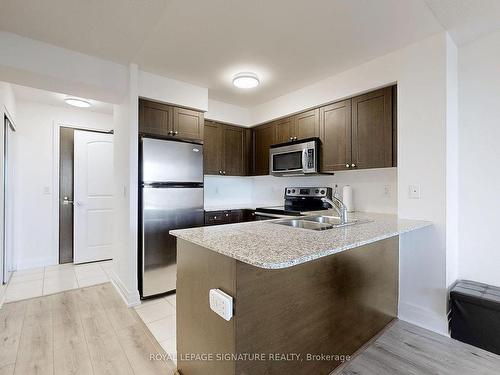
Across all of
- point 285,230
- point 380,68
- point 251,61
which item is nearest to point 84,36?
point 251,61

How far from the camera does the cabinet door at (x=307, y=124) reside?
3.12m

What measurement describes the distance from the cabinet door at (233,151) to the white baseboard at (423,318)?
8.40ft

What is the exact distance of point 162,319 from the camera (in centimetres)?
236

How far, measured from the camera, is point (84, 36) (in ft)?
7.11

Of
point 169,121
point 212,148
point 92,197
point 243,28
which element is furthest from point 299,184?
point 92,197

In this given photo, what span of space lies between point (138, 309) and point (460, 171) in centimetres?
324

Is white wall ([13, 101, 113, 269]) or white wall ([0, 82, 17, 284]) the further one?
white wall ([13, 101, 113, 269])

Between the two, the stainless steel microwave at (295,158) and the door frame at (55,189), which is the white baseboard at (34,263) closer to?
the door frame at (55,189)

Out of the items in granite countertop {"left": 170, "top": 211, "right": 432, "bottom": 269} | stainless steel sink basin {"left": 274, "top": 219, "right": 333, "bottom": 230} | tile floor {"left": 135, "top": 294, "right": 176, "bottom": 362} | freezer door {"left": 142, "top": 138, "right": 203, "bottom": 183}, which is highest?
freezer door {"left": 142, "top": 138, "right": 203, "bottom": 183}

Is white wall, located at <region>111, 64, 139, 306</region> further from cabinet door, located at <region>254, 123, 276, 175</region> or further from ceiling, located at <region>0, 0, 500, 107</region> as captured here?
cabinet door, located at <region>254, 123, 276, 175</region>

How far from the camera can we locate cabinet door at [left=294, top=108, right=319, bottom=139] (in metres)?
3.12

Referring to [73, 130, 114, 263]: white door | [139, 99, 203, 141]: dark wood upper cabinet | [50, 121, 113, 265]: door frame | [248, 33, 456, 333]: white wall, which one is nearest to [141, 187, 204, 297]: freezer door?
[139, 99, 203, 141]: dark wood upper cabinet

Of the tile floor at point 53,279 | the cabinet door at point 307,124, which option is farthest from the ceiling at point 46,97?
the cabinet door at point 307,124

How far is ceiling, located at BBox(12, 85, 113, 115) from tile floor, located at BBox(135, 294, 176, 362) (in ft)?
9.15
